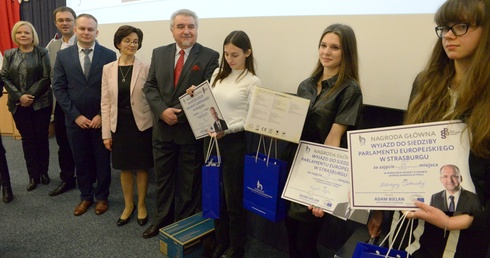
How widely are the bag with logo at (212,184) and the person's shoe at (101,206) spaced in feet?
3.78

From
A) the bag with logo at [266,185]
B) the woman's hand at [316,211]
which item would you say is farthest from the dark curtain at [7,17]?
the woman's hand at [316,211]

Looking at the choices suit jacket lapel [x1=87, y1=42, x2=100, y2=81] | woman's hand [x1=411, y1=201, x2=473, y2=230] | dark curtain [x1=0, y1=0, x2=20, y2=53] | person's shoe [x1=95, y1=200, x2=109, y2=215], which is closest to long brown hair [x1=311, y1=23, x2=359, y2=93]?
woman's hand [x1=411, y1=201, x2=473, y2=230]

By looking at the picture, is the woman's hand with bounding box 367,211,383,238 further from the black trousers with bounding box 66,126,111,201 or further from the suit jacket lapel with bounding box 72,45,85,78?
the suit jacket lapel with bounding box 72,45,85,78

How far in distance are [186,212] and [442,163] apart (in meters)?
1.69

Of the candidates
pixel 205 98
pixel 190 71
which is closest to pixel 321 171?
pixel 205 98

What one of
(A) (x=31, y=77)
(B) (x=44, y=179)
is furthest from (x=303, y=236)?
(B) (x=44, y=179)

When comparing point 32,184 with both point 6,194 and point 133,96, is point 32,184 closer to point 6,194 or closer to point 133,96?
point 6,194

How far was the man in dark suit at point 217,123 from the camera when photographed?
1667 mm

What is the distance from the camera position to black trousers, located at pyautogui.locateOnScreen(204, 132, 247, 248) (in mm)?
1828

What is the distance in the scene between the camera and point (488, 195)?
2.99 ft

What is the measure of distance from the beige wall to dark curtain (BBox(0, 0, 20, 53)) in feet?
14.0

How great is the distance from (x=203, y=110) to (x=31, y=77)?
1870 mm

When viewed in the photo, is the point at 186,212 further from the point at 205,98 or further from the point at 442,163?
the point at 442,163

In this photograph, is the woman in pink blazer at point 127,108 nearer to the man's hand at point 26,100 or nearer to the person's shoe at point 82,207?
the person's shoe at point 82,207
